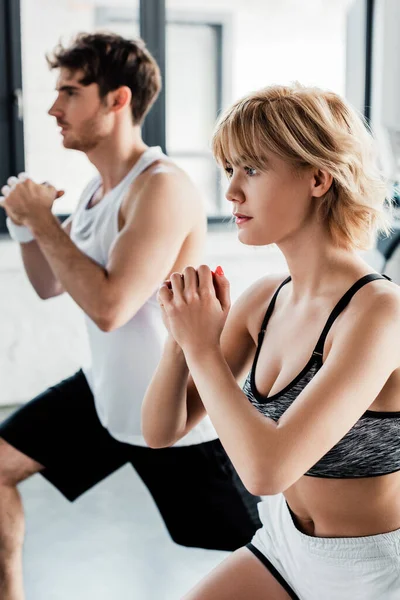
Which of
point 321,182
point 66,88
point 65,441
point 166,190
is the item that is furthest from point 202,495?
point 66,88

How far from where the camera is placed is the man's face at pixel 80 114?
209 cm

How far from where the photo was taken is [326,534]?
123 centimetres

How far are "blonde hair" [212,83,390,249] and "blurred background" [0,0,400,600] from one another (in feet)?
4.29

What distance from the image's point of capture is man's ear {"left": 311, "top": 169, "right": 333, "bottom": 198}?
1196 millimetres

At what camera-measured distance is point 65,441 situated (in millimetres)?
1951

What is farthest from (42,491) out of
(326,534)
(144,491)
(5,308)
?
(326,534)

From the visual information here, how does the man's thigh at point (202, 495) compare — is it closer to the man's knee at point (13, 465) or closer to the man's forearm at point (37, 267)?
the man's knee at point (13, 465)

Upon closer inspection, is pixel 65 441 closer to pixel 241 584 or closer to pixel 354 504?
pixel 241 584

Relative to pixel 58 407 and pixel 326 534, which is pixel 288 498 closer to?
pixel 326 534

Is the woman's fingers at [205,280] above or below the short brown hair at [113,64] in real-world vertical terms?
below

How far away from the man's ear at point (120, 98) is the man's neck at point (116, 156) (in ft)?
0.28

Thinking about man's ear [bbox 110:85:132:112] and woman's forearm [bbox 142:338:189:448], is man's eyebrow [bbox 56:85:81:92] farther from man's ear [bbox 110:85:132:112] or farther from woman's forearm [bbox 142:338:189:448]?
woman's forearm [bbox 142:338:189:448]

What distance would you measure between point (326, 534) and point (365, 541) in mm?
69

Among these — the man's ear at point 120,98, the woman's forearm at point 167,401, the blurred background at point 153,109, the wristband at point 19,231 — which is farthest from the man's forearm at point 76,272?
the blurred background at point 153,109
